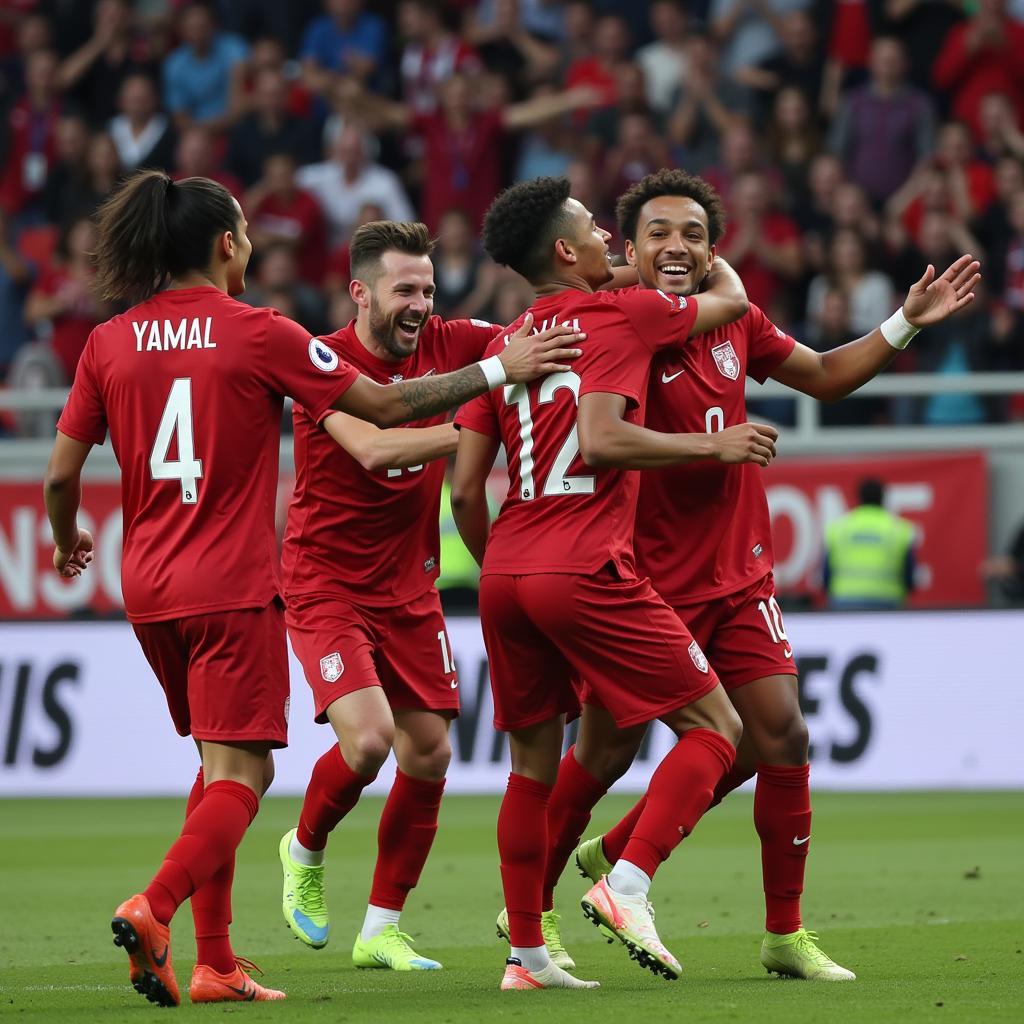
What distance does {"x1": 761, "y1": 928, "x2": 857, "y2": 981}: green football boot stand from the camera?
615cm

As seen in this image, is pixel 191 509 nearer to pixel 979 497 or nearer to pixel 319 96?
pixel 979 497

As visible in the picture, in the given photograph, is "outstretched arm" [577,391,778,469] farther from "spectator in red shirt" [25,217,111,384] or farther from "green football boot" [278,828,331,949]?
"spectator in red shirt" [25,217,111,384]

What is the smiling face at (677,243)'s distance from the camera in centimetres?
649

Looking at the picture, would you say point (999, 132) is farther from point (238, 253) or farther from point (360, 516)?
point (238, 253)

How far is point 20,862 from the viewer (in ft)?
34.6

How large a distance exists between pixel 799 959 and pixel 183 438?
99.7 inches

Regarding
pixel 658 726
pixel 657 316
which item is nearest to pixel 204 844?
pixel 657 316

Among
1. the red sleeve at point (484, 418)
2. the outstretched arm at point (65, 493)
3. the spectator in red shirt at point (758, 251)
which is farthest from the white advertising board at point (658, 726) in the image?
→ the red sleeve at point (484, 418)

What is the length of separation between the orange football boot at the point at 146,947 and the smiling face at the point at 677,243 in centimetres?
264

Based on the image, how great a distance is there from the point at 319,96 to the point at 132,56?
81.9 inches

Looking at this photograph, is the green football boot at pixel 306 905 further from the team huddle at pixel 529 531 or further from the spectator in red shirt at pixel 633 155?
the spectator in red shirt at pixel 633 155

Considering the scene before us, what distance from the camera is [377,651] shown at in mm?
6891

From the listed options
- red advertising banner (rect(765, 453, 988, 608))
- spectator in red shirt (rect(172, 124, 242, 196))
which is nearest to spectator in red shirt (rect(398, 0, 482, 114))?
Result: spectator in red shirt (rect(172, 124, 242, 196))

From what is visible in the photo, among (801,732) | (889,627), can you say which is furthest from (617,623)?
(889,627)
